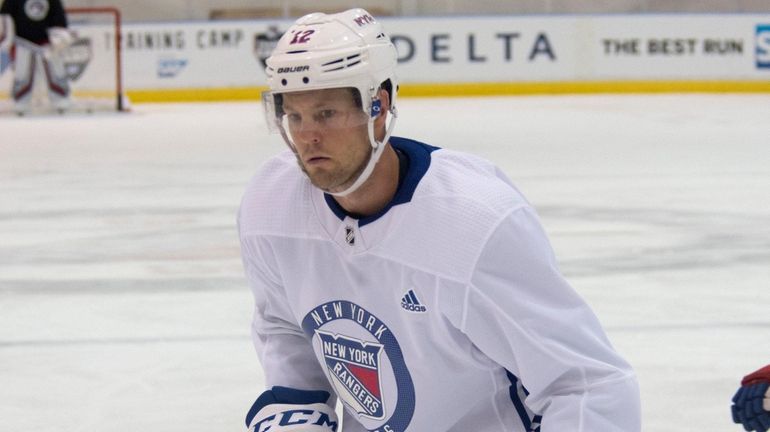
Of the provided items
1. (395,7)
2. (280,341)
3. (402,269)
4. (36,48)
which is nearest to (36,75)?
(36,48)

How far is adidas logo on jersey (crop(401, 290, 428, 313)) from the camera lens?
5.28 ft

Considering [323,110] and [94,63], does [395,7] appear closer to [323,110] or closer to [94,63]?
[94,63]

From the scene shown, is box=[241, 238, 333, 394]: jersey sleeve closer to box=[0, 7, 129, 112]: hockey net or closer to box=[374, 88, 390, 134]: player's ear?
box=[374, 88, 390, 134]: player's ear

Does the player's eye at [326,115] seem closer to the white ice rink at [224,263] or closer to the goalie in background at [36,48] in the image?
the white ice rink at [224,263]

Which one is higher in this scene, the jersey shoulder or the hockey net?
the jersey shoulder

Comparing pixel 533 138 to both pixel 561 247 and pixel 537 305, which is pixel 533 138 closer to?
pixel 561 247

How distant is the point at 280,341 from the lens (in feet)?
6.20

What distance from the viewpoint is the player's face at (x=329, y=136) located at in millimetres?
1608

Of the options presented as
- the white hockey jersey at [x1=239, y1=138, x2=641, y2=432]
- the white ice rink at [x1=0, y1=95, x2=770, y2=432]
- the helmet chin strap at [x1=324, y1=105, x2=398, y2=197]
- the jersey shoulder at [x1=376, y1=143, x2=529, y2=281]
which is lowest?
the white ice rink at [x1=0, y1=95, x2=770, y2=432]

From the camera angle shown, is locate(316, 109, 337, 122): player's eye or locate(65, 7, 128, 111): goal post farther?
locate(65, 7, 128, 111): goal post

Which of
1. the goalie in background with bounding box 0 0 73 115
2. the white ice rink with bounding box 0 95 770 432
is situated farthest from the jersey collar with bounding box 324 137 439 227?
the goalie in background with bounding box 0 0 73 115

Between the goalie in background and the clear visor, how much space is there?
1048cm

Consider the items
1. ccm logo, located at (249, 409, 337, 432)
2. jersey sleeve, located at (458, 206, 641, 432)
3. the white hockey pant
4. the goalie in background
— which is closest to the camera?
jersey sleeve, located at (458, 206, 641, 432)

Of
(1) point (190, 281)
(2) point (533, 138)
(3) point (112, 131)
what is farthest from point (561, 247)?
(3) point (112, 131)
